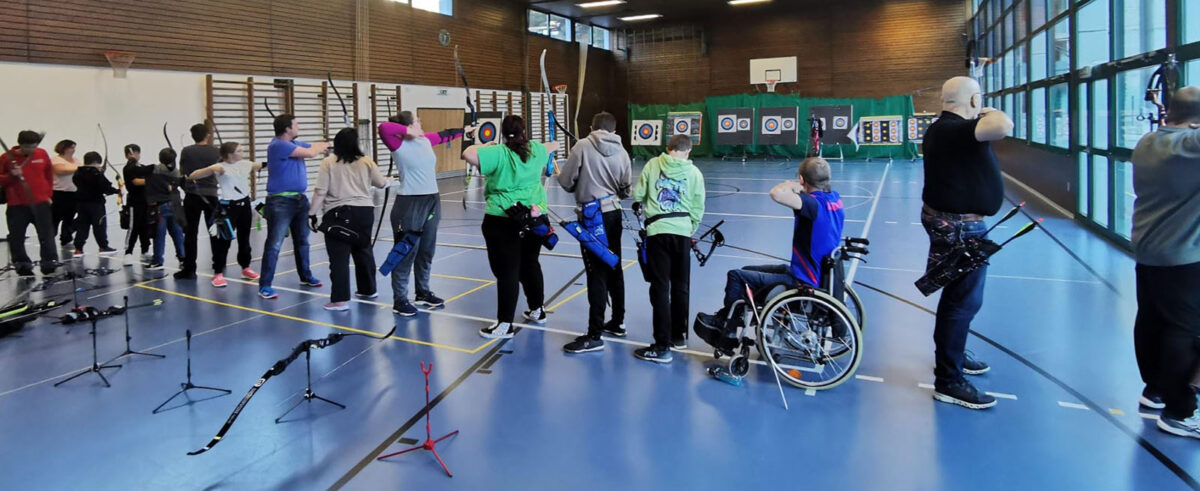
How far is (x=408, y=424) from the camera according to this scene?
3117mm

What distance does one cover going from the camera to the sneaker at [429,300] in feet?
16.9

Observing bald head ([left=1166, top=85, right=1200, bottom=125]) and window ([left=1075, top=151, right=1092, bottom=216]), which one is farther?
window ([left=1075, top=151, right=1092, bottom=216])

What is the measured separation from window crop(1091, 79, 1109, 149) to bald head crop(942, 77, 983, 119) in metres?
5.58

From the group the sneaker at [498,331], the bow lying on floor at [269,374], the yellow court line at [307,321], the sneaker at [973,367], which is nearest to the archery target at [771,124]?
the yellow court line at [307,321]

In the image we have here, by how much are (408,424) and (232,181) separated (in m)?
3.62

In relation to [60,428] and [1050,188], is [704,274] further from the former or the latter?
[1050,188]

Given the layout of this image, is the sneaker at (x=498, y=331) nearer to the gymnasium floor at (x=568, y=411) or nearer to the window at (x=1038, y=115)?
the gymnasium floor at (x=568, y=411)

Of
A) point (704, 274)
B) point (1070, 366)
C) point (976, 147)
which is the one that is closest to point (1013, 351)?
point (1070, 366)

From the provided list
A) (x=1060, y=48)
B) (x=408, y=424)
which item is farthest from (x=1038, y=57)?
(x=408, y=424)

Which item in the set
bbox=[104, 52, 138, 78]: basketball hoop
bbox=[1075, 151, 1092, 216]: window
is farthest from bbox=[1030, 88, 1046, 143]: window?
bbox=[104, 52, 138, 78]: basketball hoop

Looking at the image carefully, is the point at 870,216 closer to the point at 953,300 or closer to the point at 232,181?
the point at 953,300

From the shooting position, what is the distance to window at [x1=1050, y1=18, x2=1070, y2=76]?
9.25 m

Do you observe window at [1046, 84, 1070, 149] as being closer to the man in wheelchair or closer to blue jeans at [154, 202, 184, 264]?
the man in wheelchair

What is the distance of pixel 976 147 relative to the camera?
2980mm
